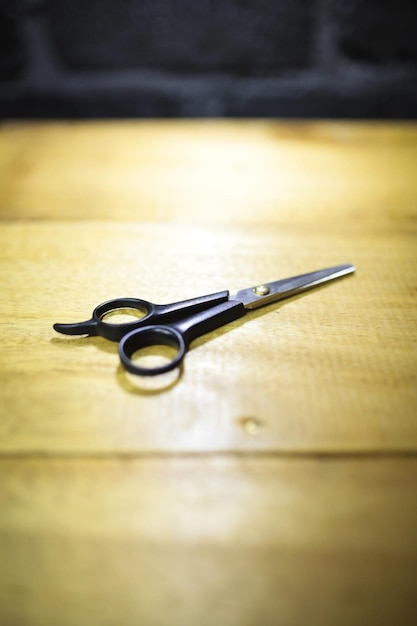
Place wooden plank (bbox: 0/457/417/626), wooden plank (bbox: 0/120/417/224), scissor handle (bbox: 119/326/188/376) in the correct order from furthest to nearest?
wooden plank (bbox: 0/120/417/224) < scissor handle (bbox: 119/326/188/376) < wooden plank (bbox: 0/457/417/626)

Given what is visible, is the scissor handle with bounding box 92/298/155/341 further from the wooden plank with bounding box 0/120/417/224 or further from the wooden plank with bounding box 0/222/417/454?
the wooden plank with bounding box 0/120/417/224

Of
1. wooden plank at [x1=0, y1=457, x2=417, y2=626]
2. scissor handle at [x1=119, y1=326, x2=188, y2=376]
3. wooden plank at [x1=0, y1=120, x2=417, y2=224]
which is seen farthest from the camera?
wooden plank at [x1=0, y1=120, x2=417, y2=224]

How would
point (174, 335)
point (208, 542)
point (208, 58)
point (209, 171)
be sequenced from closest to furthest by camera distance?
point (208, 542), point (174, 335), point (209, 171), point (208, 58)

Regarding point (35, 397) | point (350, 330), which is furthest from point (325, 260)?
point (35, 397)

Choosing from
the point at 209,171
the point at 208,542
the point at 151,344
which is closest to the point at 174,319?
the point at 151,344

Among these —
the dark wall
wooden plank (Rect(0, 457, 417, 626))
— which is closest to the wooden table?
wooden plank (Rect(0, 457, 417, 626))

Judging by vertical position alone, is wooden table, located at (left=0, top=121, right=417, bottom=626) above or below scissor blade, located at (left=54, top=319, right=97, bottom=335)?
below

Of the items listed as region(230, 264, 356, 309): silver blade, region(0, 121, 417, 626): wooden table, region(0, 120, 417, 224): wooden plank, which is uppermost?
region(230, 264, 356, 309): silver blade

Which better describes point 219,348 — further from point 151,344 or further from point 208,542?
point 208,542

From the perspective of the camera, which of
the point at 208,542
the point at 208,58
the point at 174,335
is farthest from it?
the point at 208,58
